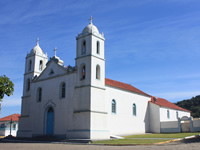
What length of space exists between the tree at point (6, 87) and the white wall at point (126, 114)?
10553mm

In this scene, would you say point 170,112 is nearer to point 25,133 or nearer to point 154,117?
point 154,117

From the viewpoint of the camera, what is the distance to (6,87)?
76.7 feet

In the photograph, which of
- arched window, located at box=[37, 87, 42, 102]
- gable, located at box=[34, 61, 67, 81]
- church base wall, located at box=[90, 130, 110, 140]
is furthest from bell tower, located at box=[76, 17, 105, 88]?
arched window, located at box=[37, 87, 42, 102]

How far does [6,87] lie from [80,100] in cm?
737

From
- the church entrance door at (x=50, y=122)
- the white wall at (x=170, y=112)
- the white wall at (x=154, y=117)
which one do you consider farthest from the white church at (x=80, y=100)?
the white wall at (x=170, y=112)

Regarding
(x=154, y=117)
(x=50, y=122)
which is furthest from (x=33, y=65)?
(x=154, y=117)

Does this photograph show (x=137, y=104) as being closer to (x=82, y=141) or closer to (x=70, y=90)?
(x=70, y=90)

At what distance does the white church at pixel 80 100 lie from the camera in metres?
24.3

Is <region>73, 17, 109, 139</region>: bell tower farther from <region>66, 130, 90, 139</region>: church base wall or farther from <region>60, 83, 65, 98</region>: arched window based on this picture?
<region>60, 83, 65, 98</region>: arched window

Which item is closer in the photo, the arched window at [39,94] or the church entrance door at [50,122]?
the church entrance door at [50,122]

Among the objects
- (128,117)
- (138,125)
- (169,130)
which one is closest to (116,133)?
(128,117)

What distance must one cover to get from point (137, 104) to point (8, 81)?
58.6ft

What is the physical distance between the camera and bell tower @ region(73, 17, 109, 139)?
23.7 m

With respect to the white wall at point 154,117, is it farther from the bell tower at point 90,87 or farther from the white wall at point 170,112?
the bell tower at point 90,87
